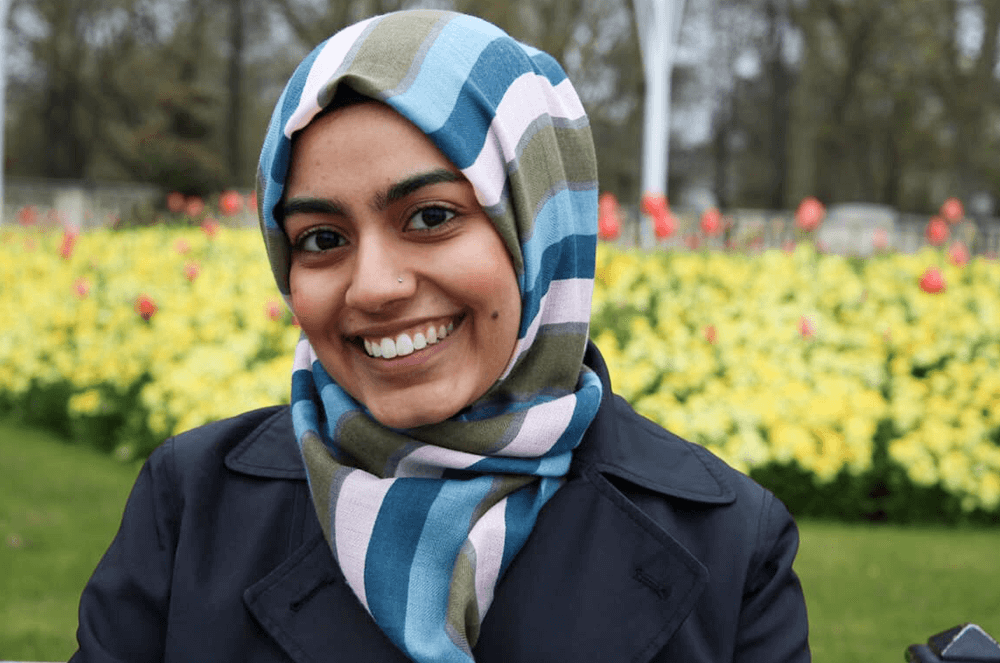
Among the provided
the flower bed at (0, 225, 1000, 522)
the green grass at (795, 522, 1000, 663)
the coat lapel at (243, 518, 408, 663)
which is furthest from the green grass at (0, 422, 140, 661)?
the green grass at (795, 522, 1000, 663)

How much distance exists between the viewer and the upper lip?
4.15 ft

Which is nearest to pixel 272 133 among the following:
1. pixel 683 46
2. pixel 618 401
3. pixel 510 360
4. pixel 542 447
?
pixel 510 360

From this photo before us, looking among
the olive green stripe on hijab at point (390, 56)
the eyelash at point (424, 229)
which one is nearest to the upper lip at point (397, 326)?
the eyelash at point (424, 229)

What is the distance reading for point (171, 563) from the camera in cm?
140

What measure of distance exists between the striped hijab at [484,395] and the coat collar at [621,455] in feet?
0.20

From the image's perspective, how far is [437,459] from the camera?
1.33 meters

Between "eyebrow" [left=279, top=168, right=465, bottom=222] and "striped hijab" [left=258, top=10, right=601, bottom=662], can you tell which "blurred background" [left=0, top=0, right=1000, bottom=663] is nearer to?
"striped hijab" [left=258, top=10, right=601, bottom=662]

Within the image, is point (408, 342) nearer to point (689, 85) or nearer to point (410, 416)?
point (410, 416)

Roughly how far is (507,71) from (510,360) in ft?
1.20

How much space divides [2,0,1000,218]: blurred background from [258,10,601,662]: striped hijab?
71.9 ft

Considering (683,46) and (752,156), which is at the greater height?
(683,46)

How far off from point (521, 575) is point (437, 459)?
7.8 inches

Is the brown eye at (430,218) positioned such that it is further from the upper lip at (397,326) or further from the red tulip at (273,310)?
the red tulip at (273,310)

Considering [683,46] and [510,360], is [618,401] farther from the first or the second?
[683,46]
